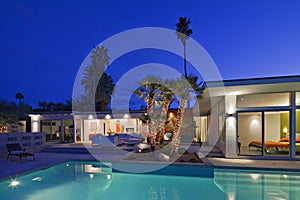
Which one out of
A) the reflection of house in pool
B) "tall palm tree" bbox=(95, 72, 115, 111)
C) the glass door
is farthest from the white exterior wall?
"tall palm tree" bbox=(95, 72, 115, 111)

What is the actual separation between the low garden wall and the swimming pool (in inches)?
190

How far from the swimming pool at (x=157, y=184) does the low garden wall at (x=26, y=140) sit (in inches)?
190

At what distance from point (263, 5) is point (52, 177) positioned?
59.6ft

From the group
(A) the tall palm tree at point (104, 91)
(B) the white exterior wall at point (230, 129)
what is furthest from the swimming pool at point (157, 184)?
(A) the tall palm tree at point (104, 91)

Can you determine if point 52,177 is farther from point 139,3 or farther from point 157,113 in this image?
point 139,3

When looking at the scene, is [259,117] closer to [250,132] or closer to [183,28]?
[250,132]

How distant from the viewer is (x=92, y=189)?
22.9 ft

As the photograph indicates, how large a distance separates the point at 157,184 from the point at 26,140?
31.8 ft

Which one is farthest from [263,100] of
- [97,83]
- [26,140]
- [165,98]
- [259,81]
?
[97,83]

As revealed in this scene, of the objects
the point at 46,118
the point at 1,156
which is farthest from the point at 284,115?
the point at 46,118

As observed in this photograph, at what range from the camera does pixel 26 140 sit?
41.9 ft

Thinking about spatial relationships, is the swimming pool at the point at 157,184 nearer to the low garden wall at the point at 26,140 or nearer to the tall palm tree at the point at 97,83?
the low garden wall at the point at 26,140

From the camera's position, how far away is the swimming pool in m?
6.34

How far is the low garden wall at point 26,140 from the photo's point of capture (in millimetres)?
11556
